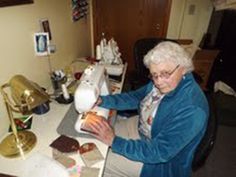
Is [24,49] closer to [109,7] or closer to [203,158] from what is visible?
[203,158]

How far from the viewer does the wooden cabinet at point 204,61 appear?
107 inches

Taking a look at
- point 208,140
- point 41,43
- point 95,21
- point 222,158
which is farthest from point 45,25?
point 222,158

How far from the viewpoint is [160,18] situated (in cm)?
287

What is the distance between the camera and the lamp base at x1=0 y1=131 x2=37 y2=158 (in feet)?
3.28

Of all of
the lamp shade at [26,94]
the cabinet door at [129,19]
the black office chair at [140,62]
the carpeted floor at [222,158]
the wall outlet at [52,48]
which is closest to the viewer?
the lamp shade at [26,94]

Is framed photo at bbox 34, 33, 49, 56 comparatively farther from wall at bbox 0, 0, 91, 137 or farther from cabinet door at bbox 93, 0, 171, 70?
cabinet door at bbox 93, 0, 171, 70

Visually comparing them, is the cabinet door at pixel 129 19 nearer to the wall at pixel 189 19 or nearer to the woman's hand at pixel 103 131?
the wall at pixel 189 19

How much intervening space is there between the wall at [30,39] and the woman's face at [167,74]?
773mm

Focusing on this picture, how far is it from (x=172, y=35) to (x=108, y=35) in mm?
929

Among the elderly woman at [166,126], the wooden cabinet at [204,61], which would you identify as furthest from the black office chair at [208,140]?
the wooden cabinet at [204,61]

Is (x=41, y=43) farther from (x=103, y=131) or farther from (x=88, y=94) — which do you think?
(x=103, y=131)

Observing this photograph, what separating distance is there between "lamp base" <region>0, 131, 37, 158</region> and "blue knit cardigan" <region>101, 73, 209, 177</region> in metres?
0.43

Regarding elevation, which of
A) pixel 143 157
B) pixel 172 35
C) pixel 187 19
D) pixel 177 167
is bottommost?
pixel 177 167

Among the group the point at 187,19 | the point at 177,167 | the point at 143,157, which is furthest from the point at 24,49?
the point at 187,19
